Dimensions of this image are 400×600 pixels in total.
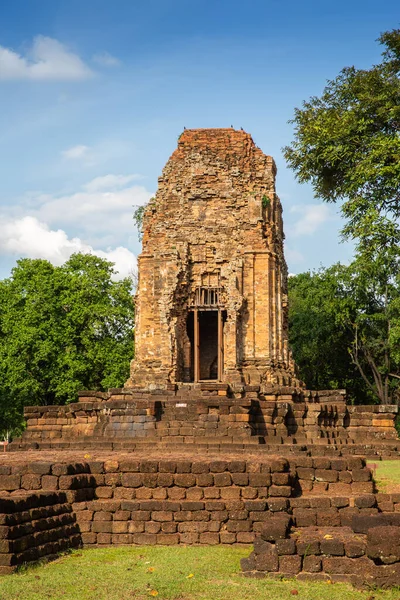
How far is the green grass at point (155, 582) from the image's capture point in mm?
7855

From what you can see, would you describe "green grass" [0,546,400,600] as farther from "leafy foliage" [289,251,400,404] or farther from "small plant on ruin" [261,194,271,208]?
"leafy foliage" [289,251,400,404]

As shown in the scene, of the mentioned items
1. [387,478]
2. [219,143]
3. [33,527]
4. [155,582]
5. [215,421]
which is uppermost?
[219,143]

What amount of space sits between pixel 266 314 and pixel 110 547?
1462cm

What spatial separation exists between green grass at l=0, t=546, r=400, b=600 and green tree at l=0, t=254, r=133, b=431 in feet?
77.7

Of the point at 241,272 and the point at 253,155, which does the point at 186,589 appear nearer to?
the point at 241,272

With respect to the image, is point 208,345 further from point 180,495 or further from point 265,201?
point 180,495

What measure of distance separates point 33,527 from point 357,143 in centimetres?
1391

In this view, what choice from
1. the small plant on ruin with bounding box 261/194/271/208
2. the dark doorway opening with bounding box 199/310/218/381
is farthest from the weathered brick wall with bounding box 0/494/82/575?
the dark doorway opening with bounding box 199/310/218/381

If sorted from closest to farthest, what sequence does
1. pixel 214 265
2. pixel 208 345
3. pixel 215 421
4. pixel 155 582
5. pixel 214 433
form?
1. pixel 155 582
2. pixel 214 433
3. pixel 215 421
4. pixel 214 265
5. pixel 208 345

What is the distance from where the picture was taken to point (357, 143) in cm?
1981

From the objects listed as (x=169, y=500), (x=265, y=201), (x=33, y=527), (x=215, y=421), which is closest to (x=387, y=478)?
(x=169, y=500)

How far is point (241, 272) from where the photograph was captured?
2461cm

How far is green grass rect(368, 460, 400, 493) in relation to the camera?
13.0 meters

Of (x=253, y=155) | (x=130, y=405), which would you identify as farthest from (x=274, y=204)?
(x=130, y=405)
